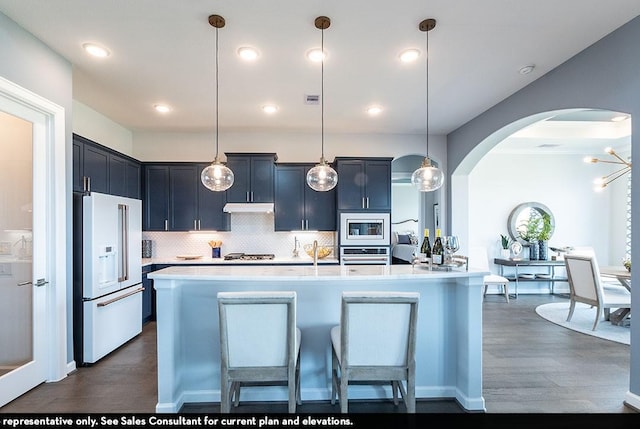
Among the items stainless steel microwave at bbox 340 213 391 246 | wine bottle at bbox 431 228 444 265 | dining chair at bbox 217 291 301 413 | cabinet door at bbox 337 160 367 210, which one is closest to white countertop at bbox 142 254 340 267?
stainless steel microwave at bbox 340 213 391 246

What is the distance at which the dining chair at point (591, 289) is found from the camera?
4.07m

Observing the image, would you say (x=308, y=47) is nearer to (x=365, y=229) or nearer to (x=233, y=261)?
(x=365, y=229)

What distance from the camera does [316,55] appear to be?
2.87 metres

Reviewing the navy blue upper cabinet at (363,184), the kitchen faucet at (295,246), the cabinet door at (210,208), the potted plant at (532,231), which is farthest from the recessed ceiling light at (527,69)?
the cabinet door at (210,208)

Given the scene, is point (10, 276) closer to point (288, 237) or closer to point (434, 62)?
point (288, 237)

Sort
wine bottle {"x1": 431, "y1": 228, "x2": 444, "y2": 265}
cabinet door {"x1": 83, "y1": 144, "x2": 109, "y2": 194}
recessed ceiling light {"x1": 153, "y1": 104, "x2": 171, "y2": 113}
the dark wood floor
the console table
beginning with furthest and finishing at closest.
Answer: the console table
recessed ceiling light {"x1": 153, "y1": 104, "x2": 171, "y2": 113}
cabinet door {"x1": 83, "y1": 144, "x2": 109, "y2": 194}
wine bottle {"x1": 431, "y1": 228, "x2": 444, "y2": 265}
the dark wood floor

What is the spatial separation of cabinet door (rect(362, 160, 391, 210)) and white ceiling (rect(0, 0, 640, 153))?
928 mm

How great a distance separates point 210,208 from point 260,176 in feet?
3.13

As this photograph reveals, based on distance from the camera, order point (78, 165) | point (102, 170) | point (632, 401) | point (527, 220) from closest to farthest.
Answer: point (632, 401) < point (78, 165) < point (102, 170) < point (527, 220)

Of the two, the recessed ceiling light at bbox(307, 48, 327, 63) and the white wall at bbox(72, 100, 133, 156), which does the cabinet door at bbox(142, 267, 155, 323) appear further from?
the recessed ceiling light at bbox(307, 48, 327, 63)

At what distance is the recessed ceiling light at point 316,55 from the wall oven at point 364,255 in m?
2.73

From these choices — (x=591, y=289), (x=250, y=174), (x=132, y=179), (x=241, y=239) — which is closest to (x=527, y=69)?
(x=591, y=289)

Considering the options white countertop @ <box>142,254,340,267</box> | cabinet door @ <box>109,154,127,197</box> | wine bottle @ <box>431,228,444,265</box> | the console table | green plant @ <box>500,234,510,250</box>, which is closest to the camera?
wine bottle @ <box>431,228,444,265</box>

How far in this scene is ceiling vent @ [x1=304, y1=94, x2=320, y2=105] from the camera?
12.4ft
